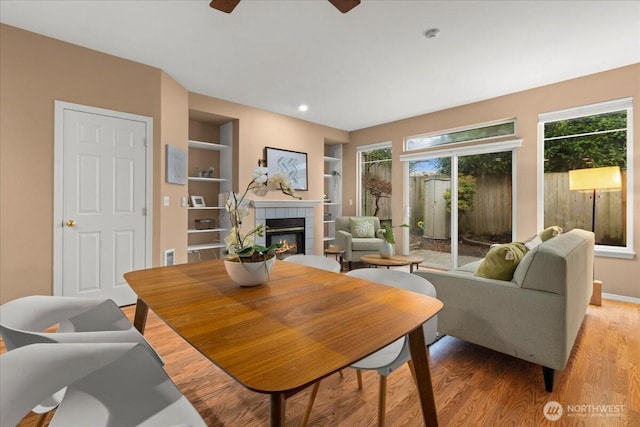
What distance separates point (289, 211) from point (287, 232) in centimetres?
37

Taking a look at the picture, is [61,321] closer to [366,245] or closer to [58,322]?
[58,322]

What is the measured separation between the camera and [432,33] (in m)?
2.71

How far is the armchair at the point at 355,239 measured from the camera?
5.05 meters

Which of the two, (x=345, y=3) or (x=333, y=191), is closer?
(x=345, y=3)

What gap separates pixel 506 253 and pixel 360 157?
4554mm

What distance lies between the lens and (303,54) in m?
3.12

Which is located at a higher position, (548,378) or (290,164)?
(290,164)

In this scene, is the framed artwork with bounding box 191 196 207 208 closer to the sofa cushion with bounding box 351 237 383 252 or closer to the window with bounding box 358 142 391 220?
the sofa cushion with bounding box 351 237 383 252

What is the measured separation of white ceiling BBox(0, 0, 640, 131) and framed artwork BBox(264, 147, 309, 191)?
119 centimetres

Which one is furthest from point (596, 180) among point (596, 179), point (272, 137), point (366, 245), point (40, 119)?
point (40, 119)

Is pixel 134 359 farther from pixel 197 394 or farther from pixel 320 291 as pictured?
pixel 197 394

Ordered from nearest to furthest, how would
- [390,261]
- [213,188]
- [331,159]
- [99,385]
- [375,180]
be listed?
1. [99,385]
2. [390,261]
3. [213,188]
4. [375,180]
5. [331,159]

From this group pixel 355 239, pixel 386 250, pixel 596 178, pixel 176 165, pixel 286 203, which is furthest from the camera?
pixel 355 239

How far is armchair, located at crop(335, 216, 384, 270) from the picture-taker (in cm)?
505
